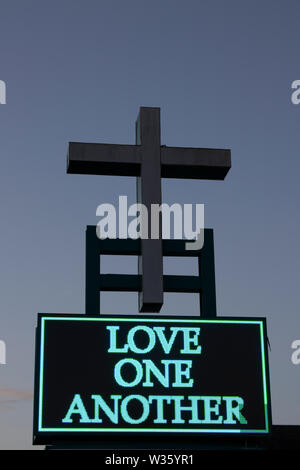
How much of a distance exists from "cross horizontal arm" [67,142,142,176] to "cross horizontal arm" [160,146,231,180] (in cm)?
59

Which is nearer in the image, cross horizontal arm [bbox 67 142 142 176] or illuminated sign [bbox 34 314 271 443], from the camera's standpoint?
illuminated sign [bbox 34 314 271 443]

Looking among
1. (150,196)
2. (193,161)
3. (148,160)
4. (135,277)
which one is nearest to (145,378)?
(135,277)

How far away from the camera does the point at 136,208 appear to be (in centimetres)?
1669

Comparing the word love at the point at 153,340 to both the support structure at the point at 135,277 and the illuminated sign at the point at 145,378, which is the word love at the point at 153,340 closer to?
the illuminated sign at the point at 145,378

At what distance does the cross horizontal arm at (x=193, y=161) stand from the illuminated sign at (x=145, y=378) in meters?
3.59

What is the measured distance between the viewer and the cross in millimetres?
16859

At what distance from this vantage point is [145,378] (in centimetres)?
1467

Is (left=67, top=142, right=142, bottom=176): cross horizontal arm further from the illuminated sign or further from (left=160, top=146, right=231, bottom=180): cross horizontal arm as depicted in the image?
the illuminated sign

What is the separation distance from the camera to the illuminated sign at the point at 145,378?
14.4 m

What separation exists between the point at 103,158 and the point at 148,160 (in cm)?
91

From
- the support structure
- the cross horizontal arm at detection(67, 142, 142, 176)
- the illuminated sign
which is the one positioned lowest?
the illuminated sign

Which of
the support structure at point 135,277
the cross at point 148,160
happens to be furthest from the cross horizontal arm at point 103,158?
the support structure at point 135,277

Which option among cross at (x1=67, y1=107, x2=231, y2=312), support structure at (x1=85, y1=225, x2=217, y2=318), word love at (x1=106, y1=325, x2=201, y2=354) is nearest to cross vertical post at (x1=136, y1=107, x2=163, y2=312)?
cross at (x1=67, y1=107, x2=231, y2=312)

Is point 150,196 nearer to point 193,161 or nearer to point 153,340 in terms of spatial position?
point 193,161
